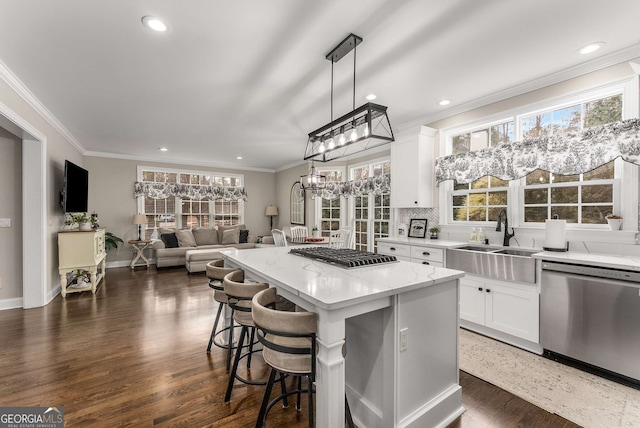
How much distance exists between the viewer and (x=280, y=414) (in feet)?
6.02

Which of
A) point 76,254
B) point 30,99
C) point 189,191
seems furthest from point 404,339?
point 189,191

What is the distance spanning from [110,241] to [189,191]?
6.63 ft

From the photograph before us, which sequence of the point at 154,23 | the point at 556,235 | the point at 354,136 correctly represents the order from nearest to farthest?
the point at 154,23 < the point at 354,136 < the point at 556,235

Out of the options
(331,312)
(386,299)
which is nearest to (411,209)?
(386,299)

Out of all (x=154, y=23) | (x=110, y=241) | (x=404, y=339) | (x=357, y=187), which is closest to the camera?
(x=404, y=339)

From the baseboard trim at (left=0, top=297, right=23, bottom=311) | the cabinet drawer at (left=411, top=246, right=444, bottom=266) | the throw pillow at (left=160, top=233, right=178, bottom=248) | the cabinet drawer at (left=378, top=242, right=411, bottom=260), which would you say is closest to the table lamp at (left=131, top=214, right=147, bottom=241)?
the throw pillow at (left=160, top=233, right=178, bottom=248)

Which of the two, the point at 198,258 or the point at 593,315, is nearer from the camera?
the point at 593,315

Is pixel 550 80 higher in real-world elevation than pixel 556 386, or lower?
higher

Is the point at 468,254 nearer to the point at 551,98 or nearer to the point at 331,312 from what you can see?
the point at 551,98

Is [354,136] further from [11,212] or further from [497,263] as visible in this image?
[11,212]

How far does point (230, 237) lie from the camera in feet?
24.1

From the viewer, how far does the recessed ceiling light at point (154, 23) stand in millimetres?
2049

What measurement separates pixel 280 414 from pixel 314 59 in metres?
A: 2.80

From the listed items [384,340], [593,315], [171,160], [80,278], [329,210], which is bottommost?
[80,278]
